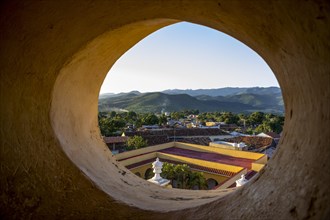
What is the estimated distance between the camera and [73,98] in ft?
6.15

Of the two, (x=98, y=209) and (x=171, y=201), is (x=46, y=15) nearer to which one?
(x=98, y=209)

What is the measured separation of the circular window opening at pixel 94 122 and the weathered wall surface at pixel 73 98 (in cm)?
1

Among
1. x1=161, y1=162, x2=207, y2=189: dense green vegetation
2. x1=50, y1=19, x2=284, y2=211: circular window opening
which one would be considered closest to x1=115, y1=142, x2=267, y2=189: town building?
x1=161, y1=162, x2=207, y2=189: dense green vegetation

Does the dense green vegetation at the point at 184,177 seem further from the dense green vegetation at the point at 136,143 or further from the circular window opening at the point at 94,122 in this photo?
the circular window opening at the point at 94,122

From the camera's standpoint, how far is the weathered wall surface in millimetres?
982

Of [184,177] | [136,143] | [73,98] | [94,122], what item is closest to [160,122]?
[136,143]

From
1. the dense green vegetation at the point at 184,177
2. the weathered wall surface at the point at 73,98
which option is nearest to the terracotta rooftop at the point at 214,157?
the dense green vegetation at the point at 184,177

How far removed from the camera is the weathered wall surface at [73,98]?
3.22ft

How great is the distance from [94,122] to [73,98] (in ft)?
1.64

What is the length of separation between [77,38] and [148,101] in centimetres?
10205

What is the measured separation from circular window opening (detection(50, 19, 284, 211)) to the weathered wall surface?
0.05 ft

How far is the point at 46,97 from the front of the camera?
4.96 ft

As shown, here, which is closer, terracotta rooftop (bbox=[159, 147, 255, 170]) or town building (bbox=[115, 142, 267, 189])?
town building (bbox=[115, 142, 267, 189])

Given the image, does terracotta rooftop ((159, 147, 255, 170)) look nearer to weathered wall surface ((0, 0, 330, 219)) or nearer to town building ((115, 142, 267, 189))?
town building ((115, 142, 267, 189))
